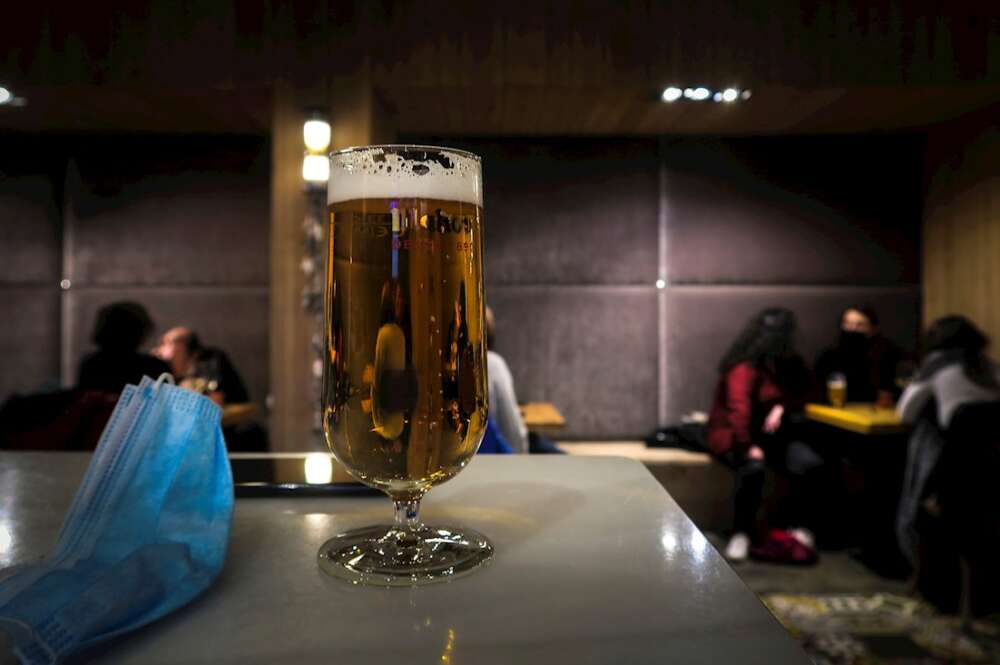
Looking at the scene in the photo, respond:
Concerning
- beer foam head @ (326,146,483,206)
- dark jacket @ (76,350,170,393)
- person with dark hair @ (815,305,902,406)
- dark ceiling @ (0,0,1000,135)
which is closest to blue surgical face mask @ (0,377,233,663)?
beer foam head @ (326,146,483,206)

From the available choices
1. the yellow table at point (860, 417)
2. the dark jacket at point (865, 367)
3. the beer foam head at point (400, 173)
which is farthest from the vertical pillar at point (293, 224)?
the beer foam head at point (400, 173)

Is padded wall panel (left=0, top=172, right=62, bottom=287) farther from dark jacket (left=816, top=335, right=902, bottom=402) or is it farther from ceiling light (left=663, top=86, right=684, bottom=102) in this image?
dark jacket (left=816, top=335, right=902, bottom=402)

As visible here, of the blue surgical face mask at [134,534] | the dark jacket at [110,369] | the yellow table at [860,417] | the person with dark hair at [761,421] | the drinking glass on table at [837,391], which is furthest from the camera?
the drinking glass on table at [837,391]

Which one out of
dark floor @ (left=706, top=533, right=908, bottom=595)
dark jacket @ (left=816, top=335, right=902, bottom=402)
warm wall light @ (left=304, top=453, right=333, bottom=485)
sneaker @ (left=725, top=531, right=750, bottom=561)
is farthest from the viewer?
dark jacket @ (left=816, top=335, right=902, bottom=402)

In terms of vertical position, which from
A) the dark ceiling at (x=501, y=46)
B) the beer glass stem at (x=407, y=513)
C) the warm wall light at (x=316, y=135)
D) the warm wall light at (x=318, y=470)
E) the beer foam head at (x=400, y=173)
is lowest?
the warm wall light at (x=318, y=470)

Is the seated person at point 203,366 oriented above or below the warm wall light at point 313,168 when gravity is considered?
below

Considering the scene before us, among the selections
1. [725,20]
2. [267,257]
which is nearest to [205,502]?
[725,20]

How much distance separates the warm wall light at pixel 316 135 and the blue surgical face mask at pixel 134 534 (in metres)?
3.42

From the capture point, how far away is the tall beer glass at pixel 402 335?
1.44 ft

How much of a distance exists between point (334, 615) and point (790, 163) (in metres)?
4.92

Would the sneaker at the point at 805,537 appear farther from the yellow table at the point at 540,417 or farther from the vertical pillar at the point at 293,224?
the vertical pillar at the point at 293,224

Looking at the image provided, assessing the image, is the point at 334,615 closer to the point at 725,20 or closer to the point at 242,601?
the point at 242,601

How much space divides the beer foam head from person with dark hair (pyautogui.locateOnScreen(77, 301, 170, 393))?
88.0 inches

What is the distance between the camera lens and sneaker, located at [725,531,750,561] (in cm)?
358
